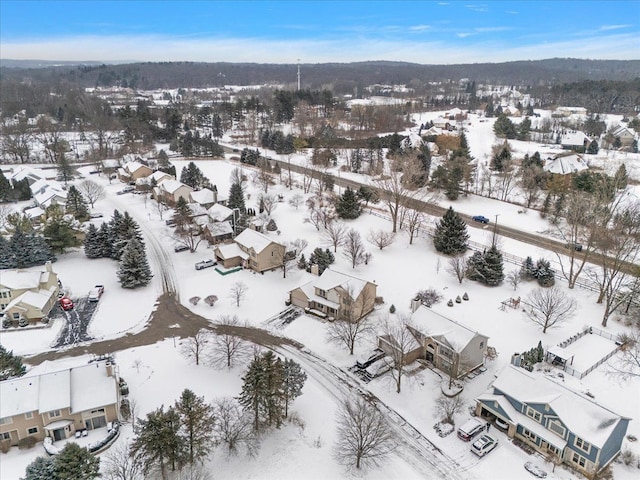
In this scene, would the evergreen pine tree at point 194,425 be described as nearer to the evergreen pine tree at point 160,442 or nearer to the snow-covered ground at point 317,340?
the evergreen pine tree at point 160,442

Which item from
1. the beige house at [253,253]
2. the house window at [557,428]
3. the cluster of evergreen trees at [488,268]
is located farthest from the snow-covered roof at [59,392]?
the cluster of evergreen trees at [488,268]

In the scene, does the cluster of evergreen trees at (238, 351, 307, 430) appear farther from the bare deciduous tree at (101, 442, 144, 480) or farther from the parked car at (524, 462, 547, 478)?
the parked car at (524, 462, 547, 478)

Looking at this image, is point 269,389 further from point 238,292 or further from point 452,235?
point 452,235

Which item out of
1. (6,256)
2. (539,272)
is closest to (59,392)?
(6,256)

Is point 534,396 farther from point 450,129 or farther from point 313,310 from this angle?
point 450,129

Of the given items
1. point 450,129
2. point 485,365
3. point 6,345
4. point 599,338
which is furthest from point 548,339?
point 450,129
